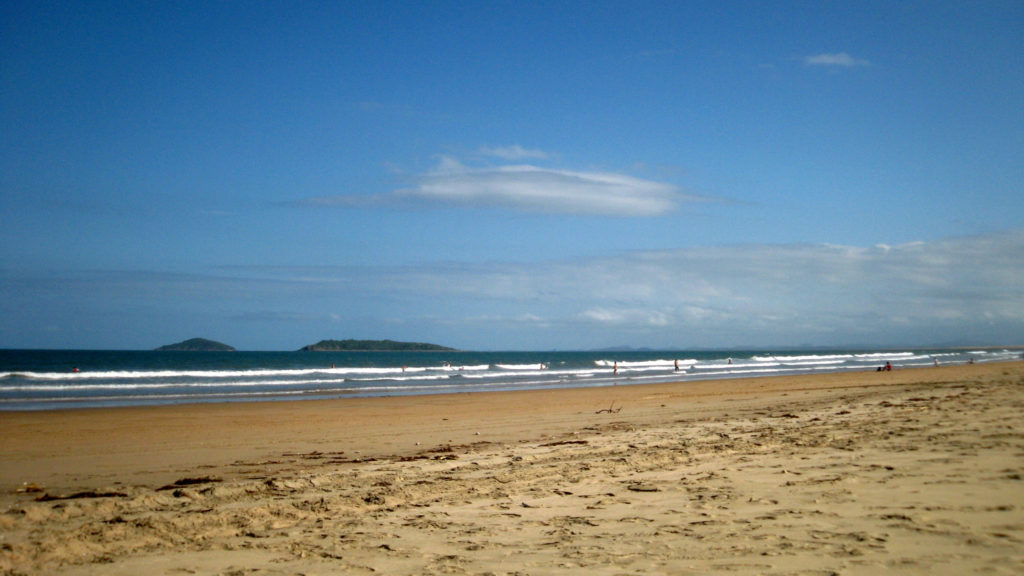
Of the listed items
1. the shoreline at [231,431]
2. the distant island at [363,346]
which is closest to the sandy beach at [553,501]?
the shoreline at [231,431]

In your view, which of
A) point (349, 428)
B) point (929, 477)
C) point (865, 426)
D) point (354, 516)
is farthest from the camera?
point (349, 428)

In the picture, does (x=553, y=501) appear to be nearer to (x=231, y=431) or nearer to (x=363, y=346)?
(x=231, y=431)

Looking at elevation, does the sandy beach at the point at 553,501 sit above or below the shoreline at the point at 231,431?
above

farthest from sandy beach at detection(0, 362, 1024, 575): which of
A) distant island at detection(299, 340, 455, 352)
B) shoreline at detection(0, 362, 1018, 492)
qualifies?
distant island at detection(299, 340, 455, 352)

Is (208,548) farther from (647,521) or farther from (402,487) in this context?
(647,521)

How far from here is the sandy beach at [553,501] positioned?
481 cm

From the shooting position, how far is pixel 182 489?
744cm

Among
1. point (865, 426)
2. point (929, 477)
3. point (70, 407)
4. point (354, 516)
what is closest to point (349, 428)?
point (354, 516)

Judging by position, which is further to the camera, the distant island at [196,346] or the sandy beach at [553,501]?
the distant island at [196,346]

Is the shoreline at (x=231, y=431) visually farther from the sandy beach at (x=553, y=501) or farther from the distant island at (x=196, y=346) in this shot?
the distant island at (x=196, y=346)

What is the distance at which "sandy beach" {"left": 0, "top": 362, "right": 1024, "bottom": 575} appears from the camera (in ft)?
15.8

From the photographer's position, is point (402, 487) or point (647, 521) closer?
point (647, 521)

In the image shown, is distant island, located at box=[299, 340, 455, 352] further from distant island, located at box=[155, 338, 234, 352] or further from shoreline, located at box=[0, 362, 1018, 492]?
shoreline, located at box=[0, 362, 1018, 492]

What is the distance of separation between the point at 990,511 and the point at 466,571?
431cm
